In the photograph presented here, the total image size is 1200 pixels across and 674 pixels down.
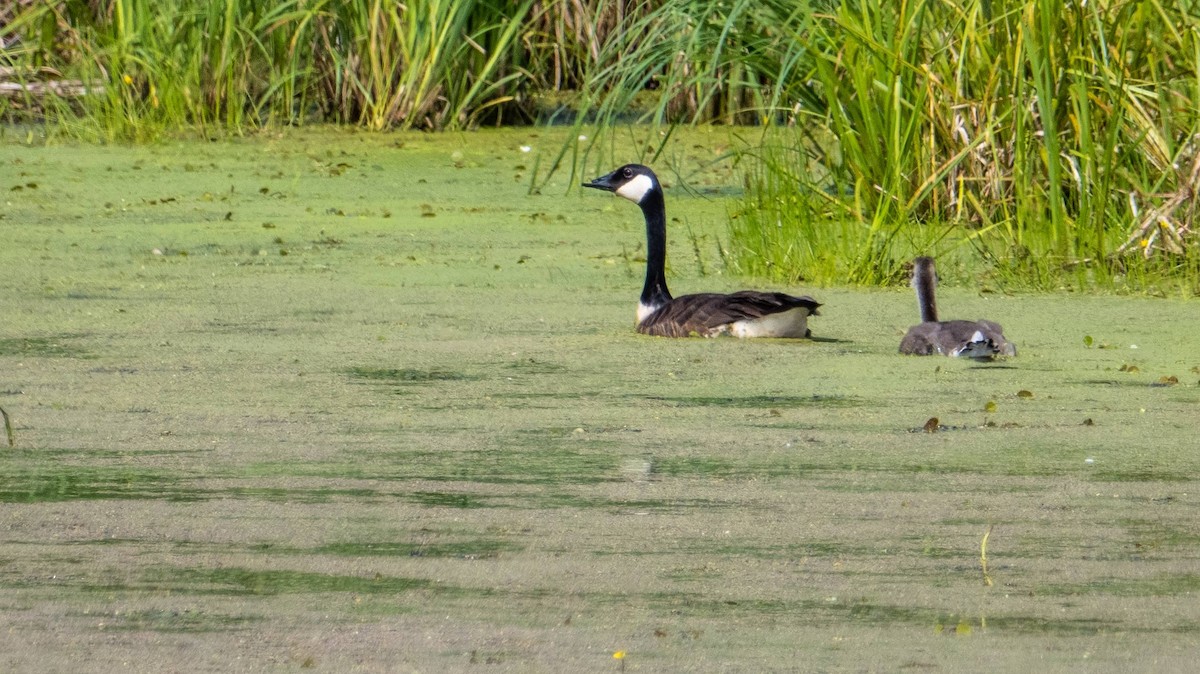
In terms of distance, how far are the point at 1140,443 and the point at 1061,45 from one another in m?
2.71

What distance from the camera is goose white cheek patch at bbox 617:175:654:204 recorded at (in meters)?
6.22

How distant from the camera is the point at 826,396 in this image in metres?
4.66

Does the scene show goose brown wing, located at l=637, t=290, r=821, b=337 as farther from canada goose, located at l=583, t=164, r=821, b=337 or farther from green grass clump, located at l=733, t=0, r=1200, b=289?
green grass clump, located at l=733, t=0, r=1200, b=289

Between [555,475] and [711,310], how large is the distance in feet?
5.38

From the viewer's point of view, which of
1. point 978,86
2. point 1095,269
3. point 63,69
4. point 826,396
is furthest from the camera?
point 63,69

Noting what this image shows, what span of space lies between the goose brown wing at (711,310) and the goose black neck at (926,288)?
10.6 inches

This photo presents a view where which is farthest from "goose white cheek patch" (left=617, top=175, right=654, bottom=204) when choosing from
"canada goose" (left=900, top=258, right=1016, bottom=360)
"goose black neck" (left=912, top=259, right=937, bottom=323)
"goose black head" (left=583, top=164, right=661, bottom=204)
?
"canada goose" (left=900, top=258, right=1016, bottom=360)

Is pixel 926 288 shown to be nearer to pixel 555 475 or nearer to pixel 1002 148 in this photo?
pixel 1002 148

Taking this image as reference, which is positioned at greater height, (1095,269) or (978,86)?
(978,86)

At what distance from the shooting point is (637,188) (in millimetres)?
6258

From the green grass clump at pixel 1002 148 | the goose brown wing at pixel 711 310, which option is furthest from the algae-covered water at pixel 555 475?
the green grass clump at pixel 1002 148

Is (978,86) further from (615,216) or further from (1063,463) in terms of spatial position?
(1063,463)

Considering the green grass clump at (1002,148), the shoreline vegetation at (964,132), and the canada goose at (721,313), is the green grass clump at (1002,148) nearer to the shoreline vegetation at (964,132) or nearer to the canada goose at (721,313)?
the shoreline vegetation at (964,132)

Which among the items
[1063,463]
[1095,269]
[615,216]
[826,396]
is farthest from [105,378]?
[615,216]
